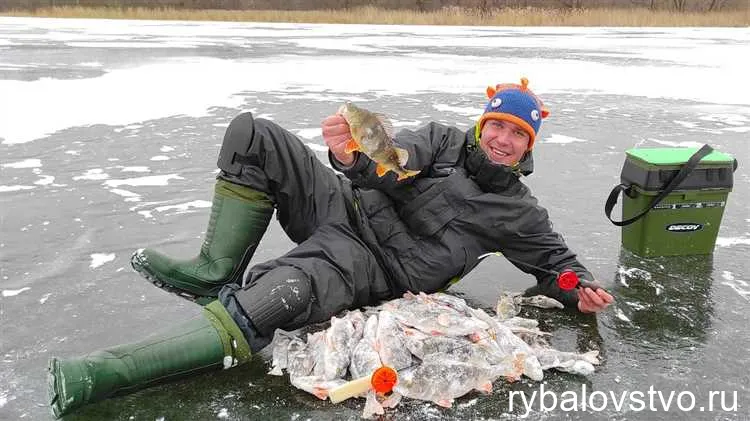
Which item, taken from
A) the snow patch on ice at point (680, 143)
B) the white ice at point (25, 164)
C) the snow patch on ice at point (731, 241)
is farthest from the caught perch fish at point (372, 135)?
the snow patch on ice at point (680, 143)

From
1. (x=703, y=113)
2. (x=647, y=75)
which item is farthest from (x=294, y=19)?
(x=703, y=113)

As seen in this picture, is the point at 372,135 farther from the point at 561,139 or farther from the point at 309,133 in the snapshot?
the point at 561,139

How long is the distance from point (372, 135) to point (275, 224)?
77.6 inches

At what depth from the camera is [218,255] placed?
9.70ft

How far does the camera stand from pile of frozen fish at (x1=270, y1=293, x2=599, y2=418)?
2.42 meters

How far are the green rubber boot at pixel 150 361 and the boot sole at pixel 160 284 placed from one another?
48cm

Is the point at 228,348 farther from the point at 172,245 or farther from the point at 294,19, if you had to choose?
the point at 294,19

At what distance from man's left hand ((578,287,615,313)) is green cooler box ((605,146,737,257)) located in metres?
0.84

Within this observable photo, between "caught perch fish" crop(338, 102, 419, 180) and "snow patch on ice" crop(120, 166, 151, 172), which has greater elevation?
"caught perch fish" crop(338, 102, 419, 180)

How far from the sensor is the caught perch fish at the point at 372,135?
2449 millimetres

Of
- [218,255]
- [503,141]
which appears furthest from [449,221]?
[218,255]

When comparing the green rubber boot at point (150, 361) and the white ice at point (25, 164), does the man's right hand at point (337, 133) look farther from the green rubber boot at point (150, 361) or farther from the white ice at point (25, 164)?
the white ice at point (25, 164)

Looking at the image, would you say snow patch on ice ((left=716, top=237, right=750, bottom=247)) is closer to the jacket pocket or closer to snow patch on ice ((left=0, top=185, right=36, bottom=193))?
the jacket pocket

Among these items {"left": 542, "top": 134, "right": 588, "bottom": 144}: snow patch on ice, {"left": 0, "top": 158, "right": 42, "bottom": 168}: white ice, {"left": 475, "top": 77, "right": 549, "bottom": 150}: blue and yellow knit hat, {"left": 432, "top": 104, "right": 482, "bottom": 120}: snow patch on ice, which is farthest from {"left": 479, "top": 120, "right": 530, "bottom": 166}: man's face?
{"left": 432, "top": 104, "right": 482, "bottom": 120}: snow patch on ice
